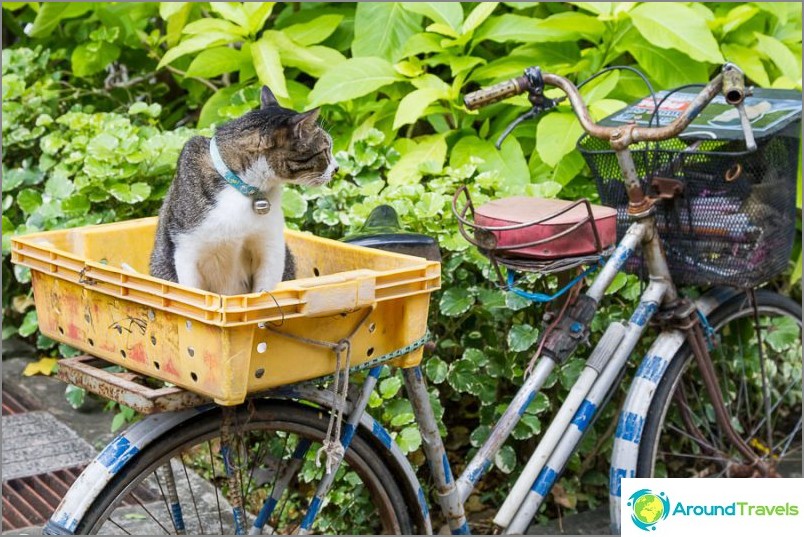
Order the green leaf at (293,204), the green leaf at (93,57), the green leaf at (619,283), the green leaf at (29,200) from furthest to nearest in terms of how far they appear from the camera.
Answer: the green leaf at (93,57)
the green leaf at (29,200)
the green leaf at (293,204)
the green leaf at (619,283)

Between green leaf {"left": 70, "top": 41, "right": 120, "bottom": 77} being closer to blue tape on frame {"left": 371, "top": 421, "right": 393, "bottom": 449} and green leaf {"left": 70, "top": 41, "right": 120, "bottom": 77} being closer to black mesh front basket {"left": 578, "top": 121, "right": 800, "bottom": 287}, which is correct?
black mesh front basket {"left": 578, "top": 121, "right": 800, "bottom": 287}

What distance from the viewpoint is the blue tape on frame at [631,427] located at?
2.92 meters

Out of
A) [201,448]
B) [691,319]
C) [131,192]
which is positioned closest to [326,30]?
[131,192]

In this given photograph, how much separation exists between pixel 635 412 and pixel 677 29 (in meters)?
1.34

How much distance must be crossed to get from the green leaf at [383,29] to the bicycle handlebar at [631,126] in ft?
4.28

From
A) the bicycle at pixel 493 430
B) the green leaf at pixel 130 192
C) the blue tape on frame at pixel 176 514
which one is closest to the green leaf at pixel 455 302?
the bicycle at pixel 493 430

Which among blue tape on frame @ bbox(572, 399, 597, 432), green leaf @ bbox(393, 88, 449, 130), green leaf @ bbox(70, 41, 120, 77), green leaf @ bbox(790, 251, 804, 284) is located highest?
green leaf @ bbox(70, 41, 120, 77)

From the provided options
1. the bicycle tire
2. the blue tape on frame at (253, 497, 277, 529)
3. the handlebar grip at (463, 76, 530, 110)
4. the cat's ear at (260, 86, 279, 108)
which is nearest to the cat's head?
the cat's ear at (260, 86, 279, 108)

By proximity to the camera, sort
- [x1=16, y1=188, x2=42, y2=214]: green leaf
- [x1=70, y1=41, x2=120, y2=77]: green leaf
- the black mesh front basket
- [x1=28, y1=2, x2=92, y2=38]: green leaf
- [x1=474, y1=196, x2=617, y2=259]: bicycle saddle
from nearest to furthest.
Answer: [x1=474, y1=196, x2=617, y2=259]: bicycle saddle → the black mesh front basket → [x1=16, y1=188, x2=42, y2=214]: green leaf → [x1=70, y1=41, x2=120, y2=77]: green leaf → [x1=28, y1=2, x2=92, y2=38]: green leaf

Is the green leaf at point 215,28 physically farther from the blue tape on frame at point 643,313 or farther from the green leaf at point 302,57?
the blue tape on frame at point 643,313

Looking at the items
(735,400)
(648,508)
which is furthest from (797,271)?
(648,508)

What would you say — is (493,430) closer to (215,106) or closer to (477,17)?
(477,17)

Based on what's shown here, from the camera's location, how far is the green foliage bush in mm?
3330

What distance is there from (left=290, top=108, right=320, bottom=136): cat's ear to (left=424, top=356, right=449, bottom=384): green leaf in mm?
1030
